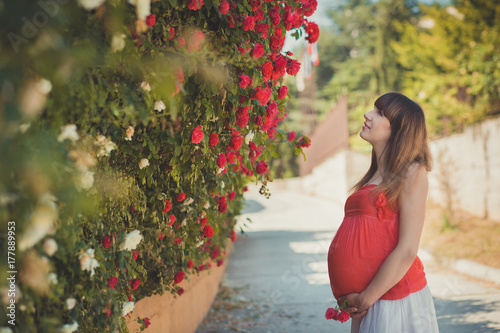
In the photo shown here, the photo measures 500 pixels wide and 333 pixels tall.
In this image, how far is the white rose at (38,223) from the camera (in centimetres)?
119

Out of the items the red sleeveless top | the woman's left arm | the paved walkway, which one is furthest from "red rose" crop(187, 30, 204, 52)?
the paved walkway

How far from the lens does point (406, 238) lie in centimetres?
198

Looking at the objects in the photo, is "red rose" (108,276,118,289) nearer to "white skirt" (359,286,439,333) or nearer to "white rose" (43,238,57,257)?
"white rose" (43,238,57,257)

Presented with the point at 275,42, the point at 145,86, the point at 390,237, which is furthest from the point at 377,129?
the point at 145,86

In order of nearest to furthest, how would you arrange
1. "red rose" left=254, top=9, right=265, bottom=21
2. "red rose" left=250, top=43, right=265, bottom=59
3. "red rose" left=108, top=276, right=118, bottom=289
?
"red rose" left=108, top=276, right=118, bottom=289 → "red rose" left=250, top=43, right=265, bottom=59 → "red rose" left=254, top=9, right=265, bottom=21

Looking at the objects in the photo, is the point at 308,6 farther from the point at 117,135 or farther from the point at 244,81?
the point at 117,135

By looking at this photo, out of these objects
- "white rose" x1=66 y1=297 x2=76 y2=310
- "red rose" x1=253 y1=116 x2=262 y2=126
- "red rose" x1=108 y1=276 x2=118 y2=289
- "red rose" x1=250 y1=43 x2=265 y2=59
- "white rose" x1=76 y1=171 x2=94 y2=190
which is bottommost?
"red rose" x1=108 y1=276 x2=118 y2=289

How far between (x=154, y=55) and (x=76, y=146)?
0.58m

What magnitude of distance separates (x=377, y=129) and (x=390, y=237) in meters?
0.54

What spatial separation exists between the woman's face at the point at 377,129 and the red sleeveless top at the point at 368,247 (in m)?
0.24

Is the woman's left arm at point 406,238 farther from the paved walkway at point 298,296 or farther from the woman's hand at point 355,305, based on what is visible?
the paved walkway at point 298,296

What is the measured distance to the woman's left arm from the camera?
6.49 ft

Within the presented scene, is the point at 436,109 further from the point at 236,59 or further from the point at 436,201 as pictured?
the point at 236,59

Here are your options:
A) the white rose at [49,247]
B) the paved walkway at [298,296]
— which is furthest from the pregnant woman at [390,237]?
the paved walkway at [298,296]
